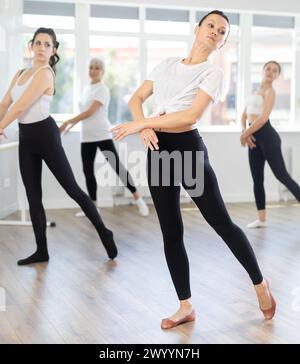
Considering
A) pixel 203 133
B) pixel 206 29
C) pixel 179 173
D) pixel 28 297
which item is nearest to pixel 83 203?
pixel 28 297

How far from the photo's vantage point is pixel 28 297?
3.33m

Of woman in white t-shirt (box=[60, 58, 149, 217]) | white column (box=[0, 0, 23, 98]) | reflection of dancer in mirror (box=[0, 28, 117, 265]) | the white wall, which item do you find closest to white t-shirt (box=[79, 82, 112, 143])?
woman in white t-shirt (box=[60, 58, 149, 217])

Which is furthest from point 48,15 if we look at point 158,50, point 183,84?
point 183,84

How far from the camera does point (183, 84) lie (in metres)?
2.67

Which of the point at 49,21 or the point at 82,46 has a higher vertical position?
the point at 49,21

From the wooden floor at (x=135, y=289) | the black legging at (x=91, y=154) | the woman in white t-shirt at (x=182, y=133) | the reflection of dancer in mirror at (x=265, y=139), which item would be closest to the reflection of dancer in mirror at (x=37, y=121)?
the wooden floor at (x=135, y=289)

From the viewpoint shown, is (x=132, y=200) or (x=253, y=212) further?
(x=132, y=200)

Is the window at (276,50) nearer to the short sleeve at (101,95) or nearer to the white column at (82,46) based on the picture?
the white column at (82,46)

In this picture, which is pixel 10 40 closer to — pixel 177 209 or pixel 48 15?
pixel 48 15

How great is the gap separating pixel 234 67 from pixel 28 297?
16.0 feet

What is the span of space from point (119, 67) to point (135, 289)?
403 centimetres

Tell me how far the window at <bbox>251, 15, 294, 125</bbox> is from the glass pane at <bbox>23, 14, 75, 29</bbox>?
7.06ft

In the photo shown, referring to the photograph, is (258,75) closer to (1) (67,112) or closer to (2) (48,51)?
(1) (67,112)

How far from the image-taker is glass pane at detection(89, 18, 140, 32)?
688cm
